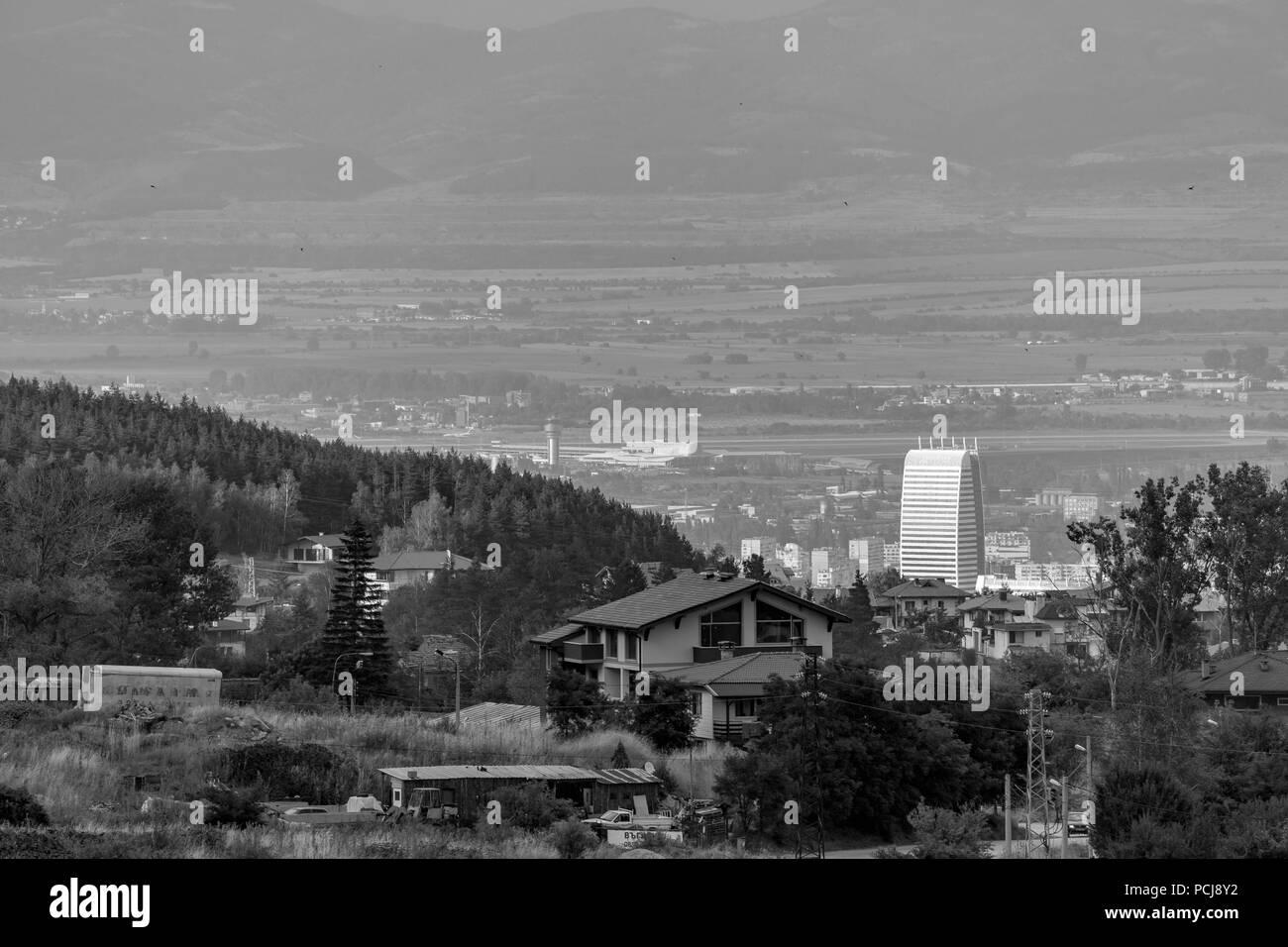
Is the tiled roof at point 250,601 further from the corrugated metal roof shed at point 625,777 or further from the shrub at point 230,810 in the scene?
the shrub at point 230,810

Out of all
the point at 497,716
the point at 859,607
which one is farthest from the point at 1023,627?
the point at 497,716

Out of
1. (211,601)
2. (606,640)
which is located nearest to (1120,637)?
(606,640)

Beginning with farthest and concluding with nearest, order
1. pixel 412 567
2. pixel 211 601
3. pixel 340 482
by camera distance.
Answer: pixel 340 482 → pixel 412 567 → pixel 211 601

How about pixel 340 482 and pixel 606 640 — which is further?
pixel 340 482

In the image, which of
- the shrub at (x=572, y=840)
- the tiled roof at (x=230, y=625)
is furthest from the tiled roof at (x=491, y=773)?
the tiled roof at (x=230, y=625)
